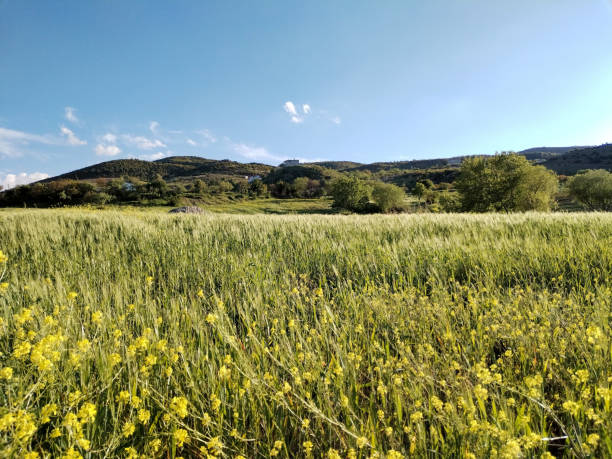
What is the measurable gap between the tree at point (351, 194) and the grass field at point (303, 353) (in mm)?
69571

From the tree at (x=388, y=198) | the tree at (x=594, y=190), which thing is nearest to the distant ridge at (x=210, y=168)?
the tree at (x=594, y=190)

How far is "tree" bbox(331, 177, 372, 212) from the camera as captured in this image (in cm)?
7244

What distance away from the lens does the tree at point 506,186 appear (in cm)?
3969

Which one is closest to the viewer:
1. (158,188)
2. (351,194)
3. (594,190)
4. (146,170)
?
(594,190)

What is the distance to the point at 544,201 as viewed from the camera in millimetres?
39875

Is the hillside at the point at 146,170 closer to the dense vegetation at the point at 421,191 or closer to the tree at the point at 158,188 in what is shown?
the dense vegetation at the point at 421,191

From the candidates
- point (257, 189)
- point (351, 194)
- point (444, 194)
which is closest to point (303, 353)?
point (351, 194)

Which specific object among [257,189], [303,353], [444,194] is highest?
[257,189]

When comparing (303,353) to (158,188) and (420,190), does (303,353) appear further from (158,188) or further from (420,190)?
(420,190)

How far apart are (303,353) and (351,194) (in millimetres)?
73954

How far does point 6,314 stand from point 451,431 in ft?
8.92

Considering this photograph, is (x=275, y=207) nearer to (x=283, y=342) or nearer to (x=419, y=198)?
(x=419, y=198)

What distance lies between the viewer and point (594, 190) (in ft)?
170

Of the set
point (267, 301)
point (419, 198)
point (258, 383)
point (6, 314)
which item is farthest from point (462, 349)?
point (419, 198)
